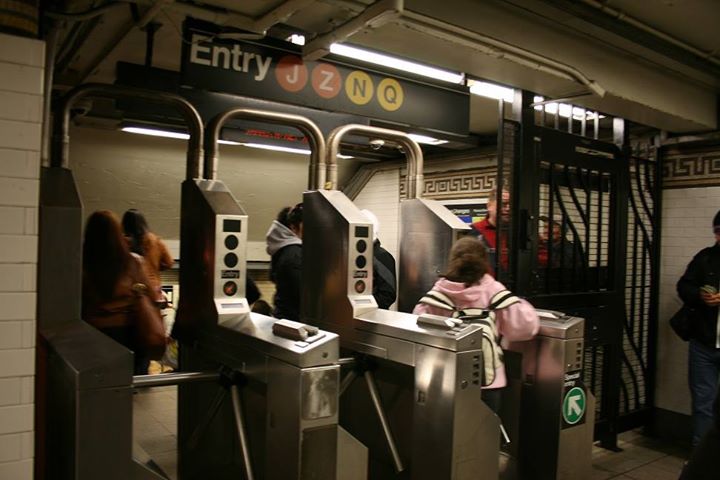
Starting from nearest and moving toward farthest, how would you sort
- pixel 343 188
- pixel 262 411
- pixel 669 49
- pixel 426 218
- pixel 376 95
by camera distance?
pixel 262 411 → pixel 376 95 → pixel 426 218 → pixel 669 49 → pixel 343 188

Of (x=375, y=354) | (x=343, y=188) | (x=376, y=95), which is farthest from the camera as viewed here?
(x=343, y=188)

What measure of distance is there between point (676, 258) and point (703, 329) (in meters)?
0.81

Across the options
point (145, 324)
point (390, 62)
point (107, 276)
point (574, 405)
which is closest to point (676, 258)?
point (574, 405)

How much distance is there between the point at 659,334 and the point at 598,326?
965 millimetres

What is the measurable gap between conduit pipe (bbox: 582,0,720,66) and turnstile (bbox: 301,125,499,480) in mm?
1193

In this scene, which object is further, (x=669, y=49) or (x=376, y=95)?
(x=669, y=49)

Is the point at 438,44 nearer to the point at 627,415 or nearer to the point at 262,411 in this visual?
the point at 262,411

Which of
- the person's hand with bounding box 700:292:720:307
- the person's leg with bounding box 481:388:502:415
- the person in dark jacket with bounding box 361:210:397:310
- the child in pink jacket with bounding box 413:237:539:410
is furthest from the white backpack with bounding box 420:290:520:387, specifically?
the person's hand with bounding box 700:292:720:307

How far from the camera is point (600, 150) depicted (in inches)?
163

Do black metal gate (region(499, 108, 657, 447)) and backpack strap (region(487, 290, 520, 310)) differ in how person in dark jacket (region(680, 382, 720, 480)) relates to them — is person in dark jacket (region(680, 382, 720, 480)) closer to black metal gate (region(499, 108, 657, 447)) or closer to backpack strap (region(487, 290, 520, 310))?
backpack strap (region(487, 290, 520, 310))

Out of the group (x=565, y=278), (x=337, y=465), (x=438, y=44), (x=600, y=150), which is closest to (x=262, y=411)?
(x=337, y=465)

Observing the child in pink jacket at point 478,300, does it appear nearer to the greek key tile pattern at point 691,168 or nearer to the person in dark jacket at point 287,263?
the person in dark jacket at point 287,263

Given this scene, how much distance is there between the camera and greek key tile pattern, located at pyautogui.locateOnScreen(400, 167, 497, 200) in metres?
6.08

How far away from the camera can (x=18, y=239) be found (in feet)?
6.48
